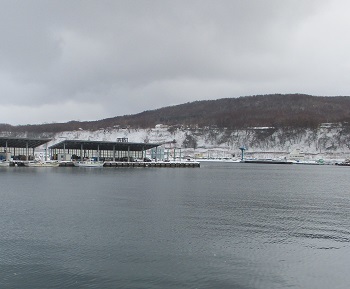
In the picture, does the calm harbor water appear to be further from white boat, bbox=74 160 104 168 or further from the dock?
the dock

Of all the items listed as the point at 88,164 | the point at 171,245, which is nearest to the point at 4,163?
the point at 88,164

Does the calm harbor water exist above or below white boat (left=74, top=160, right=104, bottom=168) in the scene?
below

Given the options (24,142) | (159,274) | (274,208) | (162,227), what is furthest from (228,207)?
(24,142)

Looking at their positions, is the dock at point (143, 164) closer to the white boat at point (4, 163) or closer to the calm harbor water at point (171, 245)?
the white boat at point (4, 163)

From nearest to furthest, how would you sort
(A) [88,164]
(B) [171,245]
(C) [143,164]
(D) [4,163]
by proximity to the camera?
(B) [171,245] < (D) [4,163] < (A) [88,164] < (C) [143,164]

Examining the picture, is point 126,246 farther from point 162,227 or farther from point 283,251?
point 283,251

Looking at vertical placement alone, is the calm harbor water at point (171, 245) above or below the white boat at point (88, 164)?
below

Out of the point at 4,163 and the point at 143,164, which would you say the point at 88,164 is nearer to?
the point at 143,164

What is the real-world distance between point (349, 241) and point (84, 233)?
1405cm

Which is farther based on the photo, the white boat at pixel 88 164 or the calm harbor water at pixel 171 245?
the white boat at pixel 88 164

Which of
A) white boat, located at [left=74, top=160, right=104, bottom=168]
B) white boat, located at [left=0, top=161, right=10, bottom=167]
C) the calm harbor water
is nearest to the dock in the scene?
white boat, located at [left=74, top=160, right=104, bottom=168]

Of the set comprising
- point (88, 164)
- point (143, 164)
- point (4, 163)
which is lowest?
point (143, 164)

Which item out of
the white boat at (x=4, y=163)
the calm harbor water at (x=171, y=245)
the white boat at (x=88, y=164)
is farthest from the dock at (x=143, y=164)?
the calm harbor water at (x=171, y=245)

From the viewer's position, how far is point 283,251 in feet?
59.8
